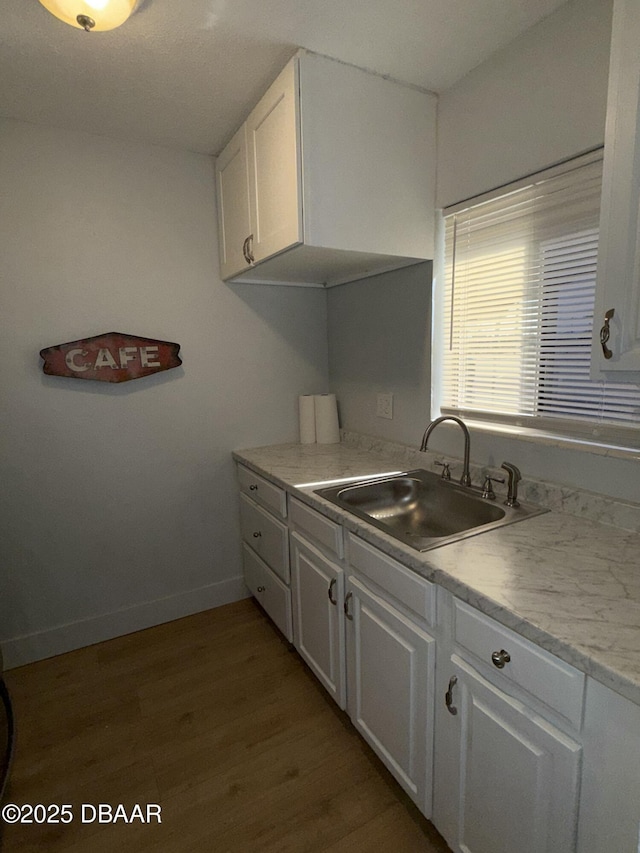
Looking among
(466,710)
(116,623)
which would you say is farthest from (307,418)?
(466,710)

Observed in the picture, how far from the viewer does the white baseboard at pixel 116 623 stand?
2.11 m

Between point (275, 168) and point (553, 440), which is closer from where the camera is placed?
point (553, 440)

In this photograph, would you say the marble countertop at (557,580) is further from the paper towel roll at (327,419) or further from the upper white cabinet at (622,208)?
the paper towel roll at (327,419)

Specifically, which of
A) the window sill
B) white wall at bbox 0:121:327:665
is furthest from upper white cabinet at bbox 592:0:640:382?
white wall at bbox 0:121:327:665

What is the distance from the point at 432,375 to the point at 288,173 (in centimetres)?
98

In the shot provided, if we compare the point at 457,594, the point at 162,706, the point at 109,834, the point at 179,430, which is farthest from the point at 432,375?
the point at 109,834

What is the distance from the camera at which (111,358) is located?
6.89 ft

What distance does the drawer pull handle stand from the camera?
0.94 meters

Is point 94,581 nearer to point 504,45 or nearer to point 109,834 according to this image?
point 109,834

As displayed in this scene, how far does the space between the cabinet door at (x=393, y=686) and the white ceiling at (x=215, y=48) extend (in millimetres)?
1756

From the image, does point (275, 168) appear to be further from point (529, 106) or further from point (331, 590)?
point (331, 590)

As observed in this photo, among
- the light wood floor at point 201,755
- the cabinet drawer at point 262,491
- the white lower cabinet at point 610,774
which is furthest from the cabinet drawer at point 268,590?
the white lower cabinet at point 610,774

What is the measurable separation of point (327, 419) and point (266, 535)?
749 mm

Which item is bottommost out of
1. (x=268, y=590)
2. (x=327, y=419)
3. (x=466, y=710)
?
(x=268, y=590)
